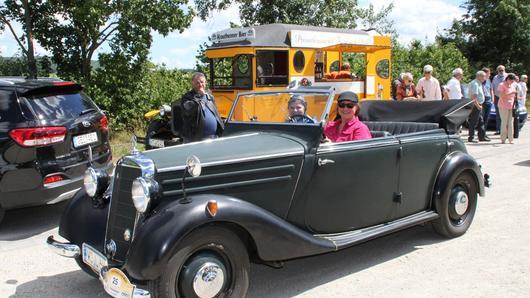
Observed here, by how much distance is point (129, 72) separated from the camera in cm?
1226

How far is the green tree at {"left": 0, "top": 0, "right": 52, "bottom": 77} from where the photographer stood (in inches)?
439

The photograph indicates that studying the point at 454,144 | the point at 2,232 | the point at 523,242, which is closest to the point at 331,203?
the point at 454,144

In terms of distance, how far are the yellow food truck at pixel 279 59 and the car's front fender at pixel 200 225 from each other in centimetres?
780

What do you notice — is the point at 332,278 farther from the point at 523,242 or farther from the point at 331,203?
the point at 523,242

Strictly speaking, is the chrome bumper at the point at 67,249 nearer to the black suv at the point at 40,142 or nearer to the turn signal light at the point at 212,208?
the turn signal light at the point at 212,208

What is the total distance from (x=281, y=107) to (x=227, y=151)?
97cm

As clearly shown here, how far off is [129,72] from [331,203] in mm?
9382

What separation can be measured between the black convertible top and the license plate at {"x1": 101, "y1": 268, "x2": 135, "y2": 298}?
3.51 metres

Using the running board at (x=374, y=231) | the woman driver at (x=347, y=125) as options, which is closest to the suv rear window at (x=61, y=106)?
the woman driver at (x=347, y=125)

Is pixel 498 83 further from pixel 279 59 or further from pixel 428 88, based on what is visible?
pixel 279 59

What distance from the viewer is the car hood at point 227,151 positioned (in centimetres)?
349

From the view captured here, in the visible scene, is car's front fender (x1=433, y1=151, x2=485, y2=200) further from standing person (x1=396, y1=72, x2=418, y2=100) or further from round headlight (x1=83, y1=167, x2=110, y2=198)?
standing person (x1=396, y1=72, x2=418, y2=100)

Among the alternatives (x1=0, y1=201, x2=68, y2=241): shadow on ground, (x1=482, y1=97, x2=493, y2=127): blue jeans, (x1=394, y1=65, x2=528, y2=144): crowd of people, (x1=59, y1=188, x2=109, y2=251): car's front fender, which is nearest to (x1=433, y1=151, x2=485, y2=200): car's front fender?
(x1=59, y1=188, x2=109, y2=251): car's front fender

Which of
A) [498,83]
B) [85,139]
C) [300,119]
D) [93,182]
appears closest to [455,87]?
[498,83]
